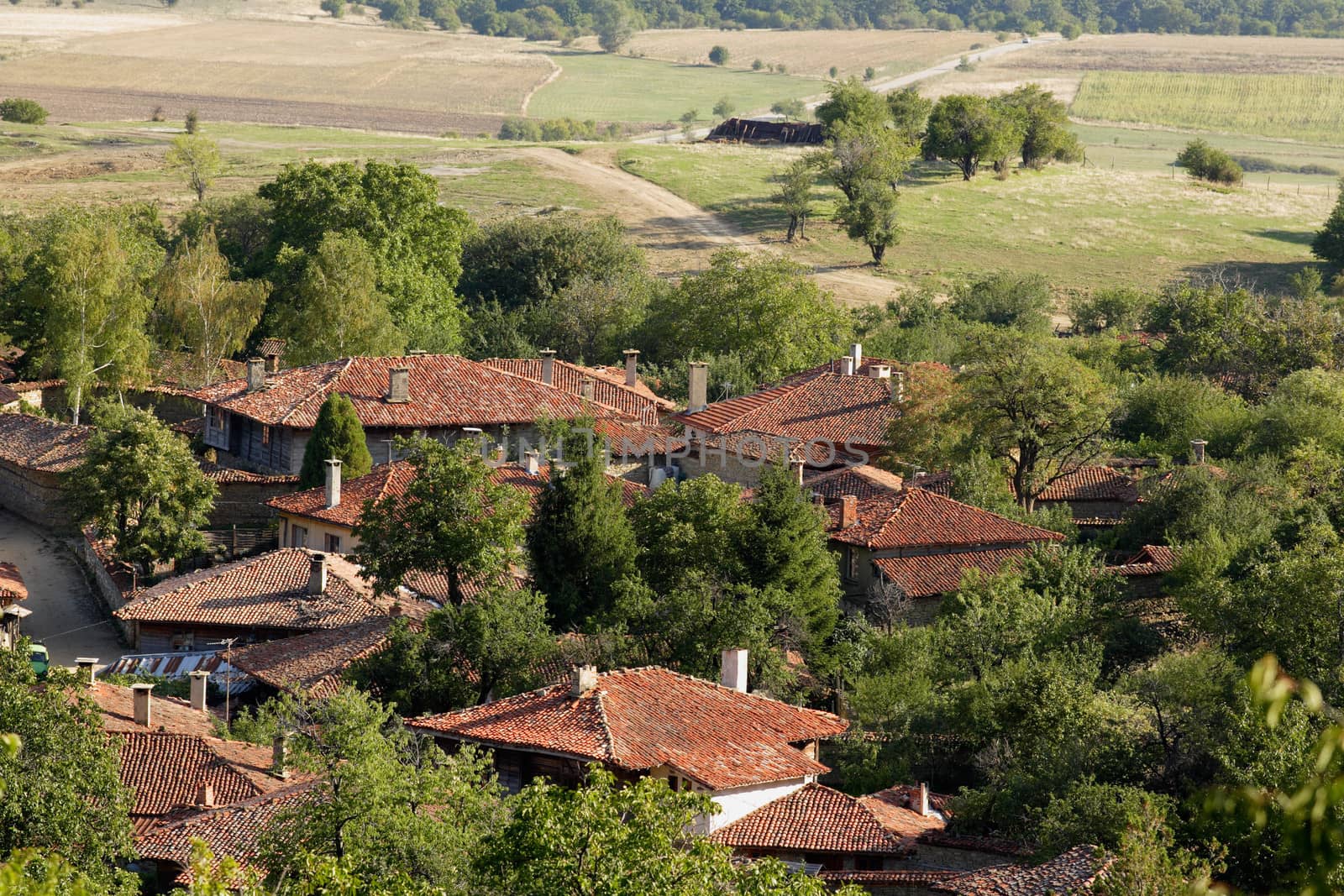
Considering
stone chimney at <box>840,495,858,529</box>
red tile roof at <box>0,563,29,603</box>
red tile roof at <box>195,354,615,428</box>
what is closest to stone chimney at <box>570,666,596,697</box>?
stone chimney at <box>840,495,858,529</box>

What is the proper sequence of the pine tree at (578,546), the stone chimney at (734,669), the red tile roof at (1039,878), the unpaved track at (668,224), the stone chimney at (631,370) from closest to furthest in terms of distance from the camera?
the red tile roof at (1039,878)
the stone chimney at (734,669)
the pine tree at (578,546)
the stone chimney at (631,370)
the unpaved track at (668,224)

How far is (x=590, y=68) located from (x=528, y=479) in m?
150

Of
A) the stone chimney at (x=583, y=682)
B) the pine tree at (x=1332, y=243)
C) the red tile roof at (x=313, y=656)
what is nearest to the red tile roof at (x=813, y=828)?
the stone chimney at (x=583, y=682)

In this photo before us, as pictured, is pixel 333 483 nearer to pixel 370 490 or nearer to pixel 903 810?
pixel 370 490

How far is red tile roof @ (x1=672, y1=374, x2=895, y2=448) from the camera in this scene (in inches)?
2120

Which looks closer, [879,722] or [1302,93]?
[879,722]

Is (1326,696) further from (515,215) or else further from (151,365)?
(515,215)

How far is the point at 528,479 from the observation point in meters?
46.5

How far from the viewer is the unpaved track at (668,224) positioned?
304 feet

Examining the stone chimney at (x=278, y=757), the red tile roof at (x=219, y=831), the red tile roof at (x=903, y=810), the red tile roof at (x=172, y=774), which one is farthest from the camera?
the stone chimney at (x=278, y=757)

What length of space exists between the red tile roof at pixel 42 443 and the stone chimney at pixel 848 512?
2077 cm

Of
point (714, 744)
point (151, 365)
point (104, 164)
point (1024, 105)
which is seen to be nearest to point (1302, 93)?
point (1024, 105)

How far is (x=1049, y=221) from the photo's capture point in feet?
352

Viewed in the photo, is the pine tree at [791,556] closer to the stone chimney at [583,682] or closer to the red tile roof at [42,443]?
the stone chimney at [583,682]
